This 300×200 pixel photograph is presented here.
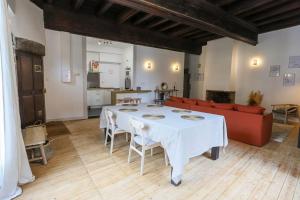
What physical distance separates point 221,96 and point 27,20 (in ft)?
22.5

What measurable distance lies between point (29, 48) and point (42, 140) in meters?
1.75

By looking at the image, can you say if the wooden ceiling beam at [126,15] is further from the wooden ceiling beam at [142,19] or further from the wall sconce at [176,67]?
the wall sconce at [176,67]

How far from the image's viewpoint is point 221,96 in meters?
7.26

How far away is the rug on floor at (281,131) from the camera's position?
4.05 m

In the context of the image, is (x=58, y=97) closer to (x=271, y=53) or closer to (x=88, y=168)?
(x=88, y=168)

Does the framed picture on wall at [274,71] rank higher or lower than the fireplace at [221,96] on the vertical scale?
higher

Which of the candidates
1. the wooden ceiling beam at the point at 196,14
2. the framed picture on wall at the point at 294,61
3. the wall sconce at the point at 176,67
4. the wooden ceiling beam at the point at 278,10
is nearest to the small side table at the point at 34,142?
the wooden ceiling beam at the point at 196,14

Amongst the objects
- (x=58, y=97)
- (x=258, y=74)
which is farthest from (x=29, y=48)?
(x=258, y=74)

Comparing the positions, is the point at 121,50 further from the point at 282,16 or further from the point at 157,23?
the point at 282,16

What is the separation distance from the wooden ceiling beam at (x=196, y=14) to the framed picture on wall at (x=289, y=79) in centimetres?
280

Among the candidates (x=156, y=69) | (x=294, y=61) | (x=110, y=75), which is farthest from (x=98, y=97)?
(x=294, y=61)

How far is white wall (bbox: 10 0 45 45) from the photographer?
2.79 metres

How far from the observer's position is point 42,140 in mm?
2480

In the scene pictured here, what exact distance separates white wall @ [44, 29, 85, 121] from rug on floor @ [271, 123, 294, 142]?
215 inches
